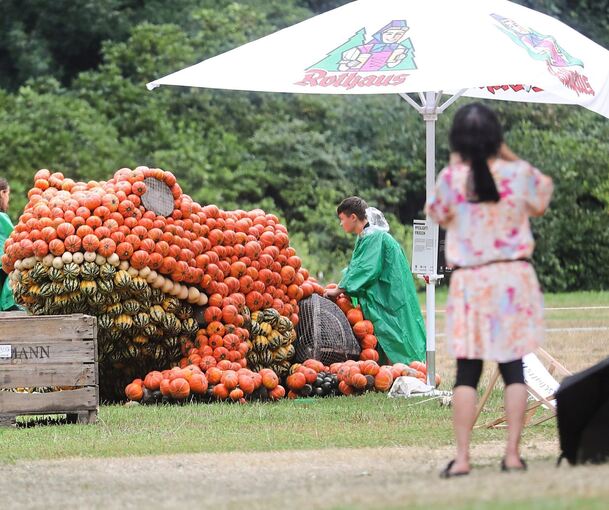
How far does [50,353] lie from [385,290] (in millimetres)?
3487

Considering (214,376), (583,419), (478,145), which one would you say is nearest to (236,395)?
(214,376)

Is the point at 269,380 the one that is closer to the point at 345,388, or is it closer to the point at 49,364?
the point at 345,388

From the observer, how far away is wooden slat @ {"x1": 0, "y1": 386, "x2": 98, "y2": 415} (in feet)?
31.9

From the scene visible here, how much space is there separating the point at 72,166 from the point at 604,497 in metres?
22.0

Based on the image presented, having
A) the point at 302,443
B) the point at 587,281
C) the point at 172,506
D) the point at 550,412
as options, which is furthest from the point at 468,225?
the point at 587,281

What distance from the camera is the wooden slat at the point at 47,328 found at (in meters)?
9.80

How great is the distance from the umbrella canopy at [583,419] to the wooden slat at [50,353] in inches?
171

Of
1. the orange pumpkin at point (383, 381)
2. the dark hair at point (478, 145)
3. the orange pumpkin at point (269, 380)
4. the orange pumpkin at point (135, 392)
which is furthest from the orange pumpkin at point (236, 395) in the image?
the dark hair at point (478, 145)

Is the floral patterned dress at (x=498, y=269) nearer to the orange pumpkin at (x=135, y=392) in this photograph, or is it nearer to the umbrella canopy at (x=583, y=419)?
the umbrella canopy at (x=583, y=419)

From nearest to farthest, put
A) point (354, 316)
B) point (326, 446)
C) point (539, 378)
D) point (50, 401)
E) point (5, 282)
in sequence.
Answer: point (326, 446), point (539, 378), point (50, 401), point (5, 282), point (354, 316)

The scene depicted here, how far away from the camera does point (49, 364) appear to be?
984cm

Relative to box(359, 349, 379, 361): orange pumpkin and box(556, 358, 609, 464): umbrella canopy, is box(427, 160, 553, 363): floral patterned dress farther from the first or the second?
box(359, 349, 379, 361): orange pumpkin

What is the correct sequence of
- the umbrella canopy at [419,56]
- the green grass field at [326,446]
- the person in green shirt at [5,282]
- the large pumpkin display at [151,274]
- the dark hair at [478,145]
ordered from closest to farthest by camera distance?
the green grass field at [326,446]
the dark hair at [478,145]
the umbrella canopy at [419,56]
the large pumpkin display at [151,274]
the person in green shirt at [5,282]

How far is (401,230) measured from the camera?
87.7 ft
